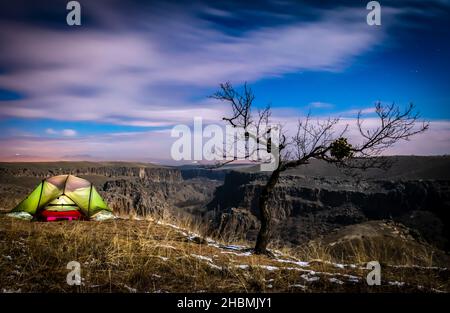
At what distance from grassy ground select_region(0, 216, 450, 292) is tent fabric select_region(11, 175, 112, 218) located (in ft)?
18.5

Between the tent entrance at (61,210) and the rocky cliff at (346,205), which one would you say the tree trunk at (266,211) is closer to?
the tent entrance at (61,210)

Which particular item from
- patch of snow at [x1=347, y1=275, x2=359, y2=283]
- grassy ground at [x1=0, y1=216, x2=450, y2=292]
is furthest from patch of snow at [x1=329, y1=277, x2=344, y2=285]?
patch of snow at [x1=347, y1=275, x2=359, y2=283]

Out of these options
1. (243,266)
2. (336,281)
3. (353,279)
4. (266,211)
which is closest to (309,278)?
(336,281)

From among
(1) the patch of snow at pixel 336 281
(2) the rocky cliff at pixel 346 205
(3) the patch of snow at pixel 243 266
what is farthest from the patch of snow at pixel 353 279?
(2) the rocky cliff at pixel 346 205

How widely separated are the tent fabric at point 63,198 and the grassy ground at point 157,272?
563 cm

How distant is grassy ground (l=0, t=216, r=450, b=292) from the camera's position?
5.93 meters

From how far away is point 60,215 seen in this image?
13555mm

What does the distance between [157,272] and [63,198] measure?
9.27 m
